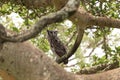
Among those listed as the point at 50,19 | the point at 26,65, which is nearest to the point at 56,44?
the point at 26,65

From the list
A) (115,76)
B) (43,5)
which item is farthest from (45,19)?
(43,5)

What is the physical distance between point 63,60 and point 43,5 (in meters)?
1.03

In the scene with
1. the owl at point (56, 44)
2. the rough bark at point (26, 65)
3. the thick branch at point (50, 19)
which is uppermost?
the thick branch at point (50, 19)

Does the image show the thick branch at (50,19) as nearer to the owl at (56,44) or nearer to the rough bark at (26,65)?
the rough bark at (26,65)

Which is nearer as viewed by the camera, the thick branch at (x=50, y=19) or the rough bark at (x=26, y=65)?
the thick branch at (x=50, y=19)

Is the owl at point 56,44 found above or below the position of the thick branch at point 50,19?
below

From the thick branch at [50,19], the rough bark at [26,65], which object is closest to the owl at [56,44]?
the rough bark at [26,65]

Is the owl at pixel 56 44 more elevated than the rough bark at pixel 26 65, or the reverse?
the rough bark at pixel 26 65

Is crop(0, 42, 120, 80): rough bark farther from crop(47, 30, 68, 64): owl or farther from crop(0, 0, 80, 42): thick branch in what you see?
crop(47, 30, 68, 64): owl

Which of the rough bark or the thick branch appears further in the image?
the rough bark

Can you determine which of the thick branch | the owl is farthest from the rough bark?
the owl

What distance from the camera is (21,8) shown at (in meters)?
5.28

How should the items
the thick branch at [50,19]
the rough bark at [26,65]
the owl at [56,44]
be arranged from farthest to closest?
the owl at [56,44] < the rough bark at [26,65] < the thick branch at [50,19]

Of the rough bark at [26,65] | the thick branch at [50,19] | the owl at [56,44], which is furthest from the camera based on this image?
the owl at [56,44]
